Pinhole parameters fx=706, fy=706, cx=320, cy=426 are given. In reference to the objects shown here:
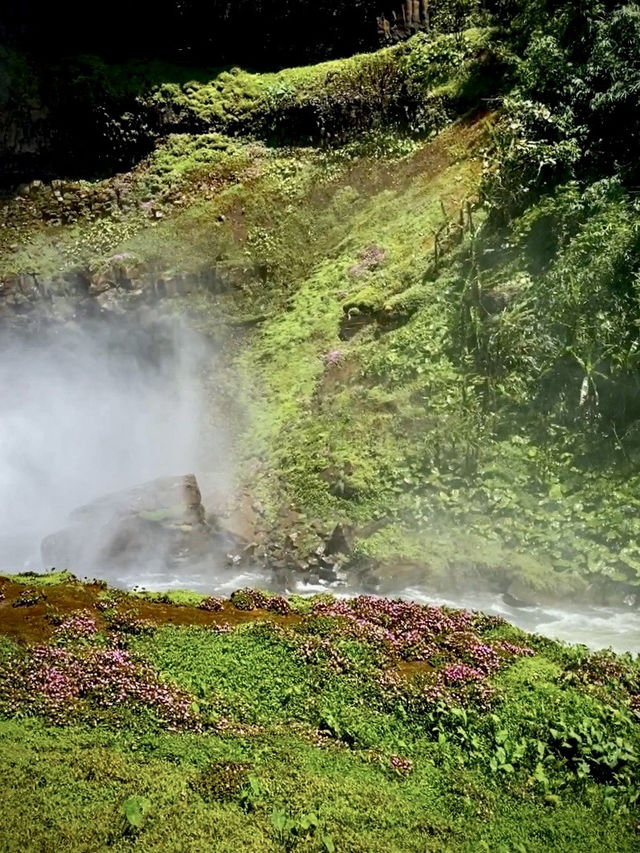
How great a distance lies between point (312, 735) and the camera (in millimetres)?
9922

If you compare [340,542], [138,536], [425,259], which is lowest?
[340,542]

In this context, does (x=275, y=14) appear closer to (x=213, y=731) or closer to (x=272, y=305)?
(x=272, y=305)

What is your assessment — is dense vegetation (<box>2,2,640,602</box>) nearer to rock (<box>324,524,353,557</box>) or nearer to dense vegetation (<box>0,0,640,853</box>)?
dense vegetation (<box>0,0,640,853</box>)

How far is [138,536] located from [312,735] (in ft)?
36.6

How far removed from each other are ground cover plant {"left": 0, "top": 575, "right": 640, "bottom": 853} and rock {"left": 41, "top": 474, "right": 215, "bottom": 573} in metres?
6.47

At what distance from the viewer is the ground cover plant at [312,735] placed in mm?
8109

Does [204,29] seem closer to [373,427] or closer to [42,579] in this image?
[373,427]

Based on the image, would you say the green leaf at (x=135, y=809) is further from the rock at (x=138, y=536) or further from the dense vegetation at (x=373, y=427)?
the rock at (x=138, y=536)

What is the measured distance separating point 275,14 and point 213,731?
3914 centimetres

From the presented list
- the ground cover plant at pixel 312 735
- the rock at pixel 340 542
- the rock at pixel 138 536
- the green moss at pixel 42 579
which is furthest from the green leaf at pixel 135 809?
the rock at pixel 138 536

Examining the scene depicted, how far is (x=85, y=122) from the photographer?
37781mm

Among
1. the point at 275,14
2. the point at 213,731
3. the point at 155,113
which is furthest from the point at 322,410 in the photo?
the point at 275,14

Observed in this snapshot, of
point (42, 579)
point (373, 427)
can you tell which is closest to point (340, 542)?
point (373, 427)

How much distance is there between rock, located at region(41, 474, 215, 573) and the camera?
64.2 ft
